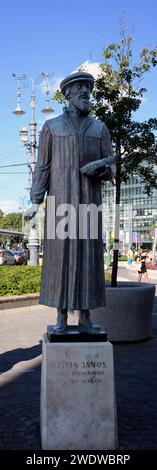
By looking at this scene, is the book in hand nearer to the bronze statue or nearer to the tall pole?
the bronze statue

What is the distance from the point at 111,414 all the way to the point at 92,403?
0.16 m

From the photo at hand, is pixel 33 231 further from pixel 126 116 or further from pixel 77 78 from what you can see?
pixel 77 78

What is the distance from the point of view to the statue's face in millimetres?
4195

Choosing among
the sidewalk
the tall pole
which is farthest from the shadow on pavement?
the tall pole

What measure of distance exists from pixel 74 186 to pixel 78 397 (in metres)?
1.57

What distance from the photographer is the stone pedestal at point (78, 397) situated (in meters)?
3.96

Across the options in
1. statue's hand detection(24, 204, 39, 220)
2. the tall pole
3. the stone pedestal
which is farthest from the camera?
the tall pole

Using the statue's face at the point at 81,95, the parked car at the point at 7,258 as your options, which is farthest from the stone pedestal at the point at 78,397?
the parked car at the point at 7,258

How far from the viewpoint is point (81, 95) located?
13.8 feet

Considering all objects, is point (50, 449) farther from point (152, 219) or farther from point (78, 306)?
point (152, 219)

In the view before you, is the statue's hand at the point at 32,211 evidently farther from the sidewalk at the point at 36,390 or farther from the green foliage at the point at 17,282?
the green foliage at the point at 17,282

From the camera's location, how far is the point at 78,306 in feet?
13.5

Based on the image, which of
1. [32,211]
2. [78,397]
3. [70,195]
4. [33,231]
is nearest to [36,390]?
[78,397]

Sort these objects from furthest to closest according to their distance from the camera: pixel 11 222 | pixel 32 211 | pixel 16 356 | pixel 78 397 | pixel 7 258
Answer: pixel 11 222 < pixel 7 258 < pixel 16 356 < pixel 32 211 < pixel 78 397
